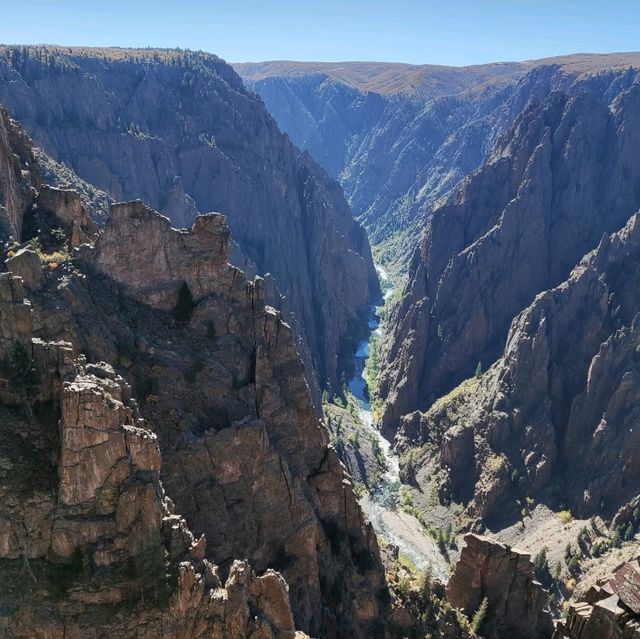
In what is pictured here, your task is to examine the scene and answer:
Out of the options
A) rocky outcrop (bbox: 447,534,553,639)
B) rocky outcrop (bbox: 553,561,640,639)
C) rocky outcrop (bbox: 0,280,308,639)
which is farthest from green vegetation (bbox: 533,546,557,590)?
rocky outcrop (bbox: 0,280,308,639)

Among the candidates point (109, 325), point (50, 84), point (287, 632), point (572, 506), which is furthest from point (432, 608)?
point (50, 84)

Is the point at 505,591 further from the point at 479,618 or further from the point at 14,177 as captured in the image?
the point at 14,177

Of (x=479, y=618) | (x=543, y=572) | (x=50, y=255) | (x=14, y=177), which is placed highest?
(x=14, y=177)

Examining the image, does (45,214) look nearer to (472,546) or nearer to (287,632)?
(287,632)

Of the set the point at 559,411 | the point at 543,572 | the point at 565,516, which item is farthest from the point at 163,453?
the point at 559,411

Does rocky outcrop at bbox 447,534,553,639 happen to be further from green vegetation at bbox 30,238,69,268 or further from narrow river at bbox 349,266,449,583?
green vegetation at bbox 30,238,69,268
